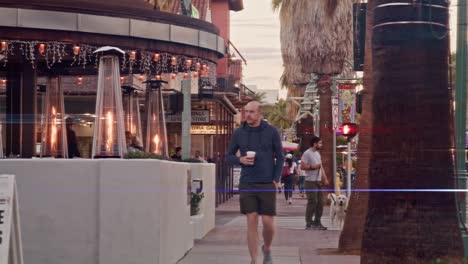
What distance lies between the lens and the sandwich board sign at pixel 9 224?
7098mm

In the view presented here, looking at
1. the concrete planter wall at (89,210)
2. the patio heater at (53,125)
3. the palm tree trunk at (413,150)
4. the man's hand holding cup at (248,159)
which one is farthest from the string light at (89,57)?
the palm tree trunk at (413,150)

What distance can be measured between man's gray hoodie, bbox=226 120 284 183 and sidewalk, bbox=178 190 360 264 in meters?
1.52

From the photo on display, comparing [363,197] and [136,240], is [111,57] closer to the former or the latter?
[363,197]

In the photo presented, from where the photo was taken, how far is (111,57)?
678 inches

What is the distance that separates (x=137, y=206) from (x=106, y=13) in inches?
358

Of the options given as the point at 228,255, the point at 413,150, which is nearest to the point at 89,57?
the point at 228,255

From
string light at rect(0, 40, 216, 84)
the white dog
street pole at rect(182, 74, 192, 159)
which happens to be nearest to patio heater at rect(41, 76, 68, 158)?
string light at rect(0, 40, 216, 84)

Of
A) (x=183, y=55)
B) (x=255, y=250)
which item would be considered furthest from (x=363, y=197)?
(x=183, y=55)

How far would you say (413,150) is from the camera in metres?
7.94

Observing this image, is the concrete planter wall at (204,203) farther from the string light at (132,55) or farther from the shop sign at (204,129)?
the shop sign at (204,129)

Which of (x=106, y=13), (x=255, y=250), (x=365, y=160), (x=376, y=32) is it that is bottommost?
(x=255, y=250)

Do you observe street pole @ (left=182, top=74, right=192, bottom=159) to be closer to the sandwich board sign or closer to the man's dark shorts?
the man's dark shorts

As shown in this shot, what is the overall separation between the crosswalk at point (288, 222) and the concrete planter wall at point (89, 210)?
877 cm

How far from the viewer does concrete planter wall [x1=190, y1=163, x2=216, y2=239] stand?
1450cm
